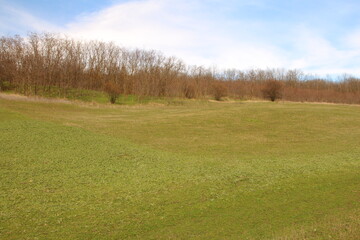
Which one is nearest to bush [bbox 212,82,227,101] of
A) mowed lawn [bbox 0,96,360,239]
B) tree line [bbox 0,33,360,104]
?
tree line [bbox 0,33,360,104]

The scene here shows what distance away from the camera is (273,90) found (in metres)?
59.6

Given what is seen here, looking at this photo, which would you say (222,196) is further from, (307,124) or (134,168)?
(307,124)

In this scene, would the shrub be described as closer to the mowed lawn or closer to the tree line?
the tree line

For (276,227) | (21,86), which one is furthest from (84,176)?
(21,86)

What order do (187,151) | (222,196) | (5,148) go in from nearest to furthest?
(222,196) → (5,148) → (187,151)

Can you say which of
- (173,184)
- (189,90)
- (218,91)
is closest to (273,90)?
(218,91)

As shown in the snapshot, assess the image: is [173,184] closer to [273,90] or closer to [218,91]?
[273,90]

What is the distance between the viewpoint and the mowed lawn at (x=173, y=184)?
19.9ft

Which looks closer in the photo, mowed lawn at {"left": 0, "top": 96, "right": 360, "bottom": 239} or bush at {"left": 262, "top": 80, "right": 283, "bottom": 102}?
mowed lawn at {"left": 0, "top": 96, "right": 360, "bottom": 239}

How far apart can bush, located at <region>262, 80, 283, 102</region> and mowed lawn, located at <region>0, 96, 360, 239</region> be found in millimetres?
41129

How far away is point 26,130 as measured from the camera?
645 inches

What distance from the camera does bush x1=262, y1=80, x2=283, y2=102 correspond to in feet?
195

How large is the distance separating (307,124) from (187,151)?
43.0ft

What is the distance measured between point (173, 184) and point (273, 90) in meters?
54.4
